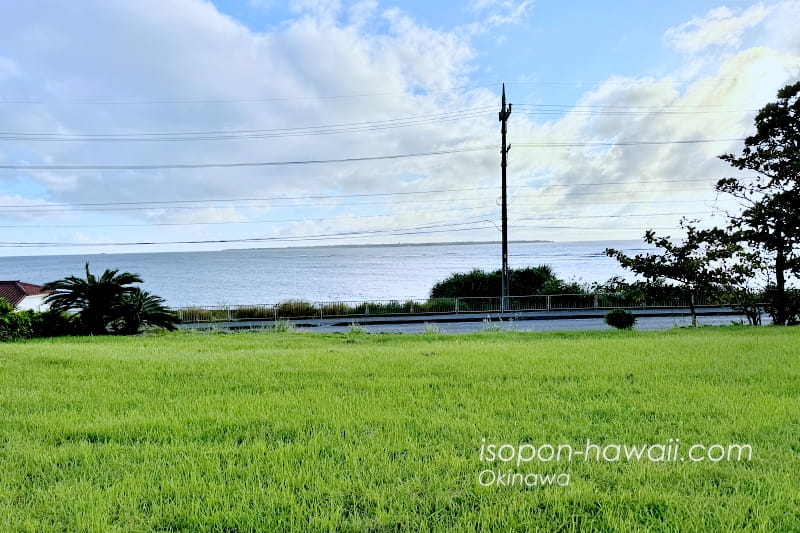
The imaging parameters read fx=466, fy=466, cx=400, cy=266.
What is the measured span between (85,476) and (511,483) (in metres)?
2.55

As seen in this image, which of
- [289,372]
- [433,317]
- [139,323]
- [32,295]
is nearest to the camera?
[289,372]

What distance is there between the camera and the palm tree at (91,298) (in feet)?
40.8

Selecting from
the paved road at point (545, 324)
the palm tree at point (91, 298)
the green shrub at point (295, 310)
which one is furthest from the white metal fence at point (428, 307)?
the palm tree at point (91, 298)

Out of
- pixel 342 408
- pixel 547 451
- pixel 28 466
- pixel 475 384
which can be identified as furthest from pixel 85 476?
pixel 475 384

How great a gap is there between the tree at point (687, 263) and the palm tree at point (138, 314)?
13.3 meters

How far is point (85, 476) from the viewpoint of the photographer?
9.23 feet

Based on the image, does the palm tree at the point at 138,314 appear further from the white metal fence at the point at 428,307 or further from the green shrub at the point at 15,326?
the white metal fence at the point at 428,307

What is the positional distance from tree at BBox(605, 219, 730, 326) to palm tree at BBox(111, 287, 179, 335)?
13.3 m

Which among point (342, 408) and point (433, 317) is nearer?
point (342, 408)

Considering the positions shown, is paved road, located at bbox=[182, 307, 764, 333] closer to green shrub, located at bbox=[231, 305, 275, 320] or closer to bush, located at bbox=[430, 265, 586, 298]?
green shrub, located at bbox=[231, 305, 275, 320]

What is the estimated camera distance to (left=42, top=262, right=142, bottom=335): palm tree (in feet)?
40.8

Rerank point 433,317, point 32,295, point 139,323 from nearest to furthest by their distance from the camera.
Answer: point 139,323 < point 433,317 < point 32,295

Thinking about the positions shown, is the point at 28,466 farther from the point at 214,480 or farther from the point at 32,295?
the point at 32,295

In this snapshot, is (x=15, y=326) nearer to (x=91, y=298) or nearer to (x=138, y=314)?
(x=91, y=298)
